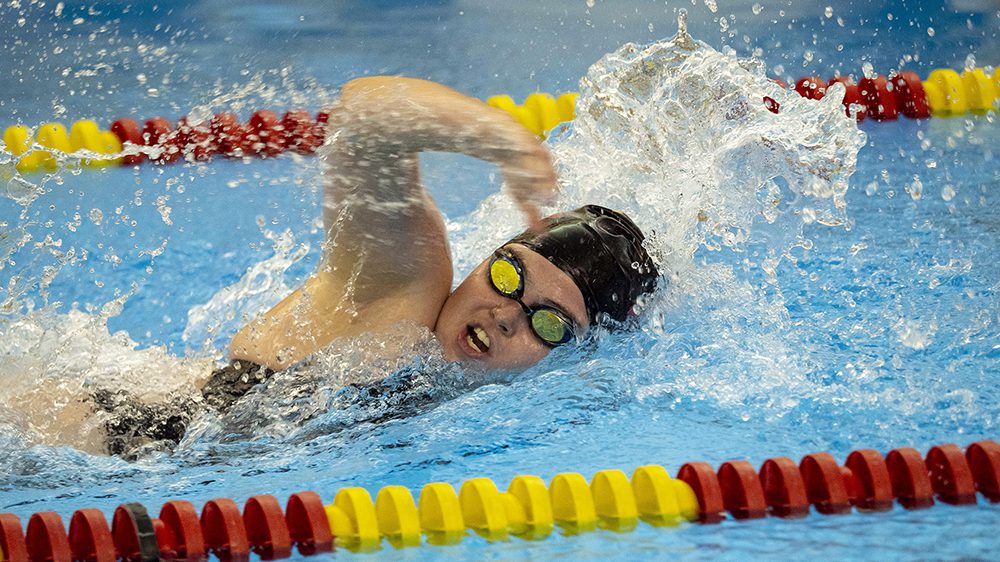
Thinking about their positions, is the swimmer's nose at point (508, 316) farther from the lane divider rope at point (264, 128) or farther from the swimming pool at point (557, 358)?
the lane divider rope at point (264, 128)

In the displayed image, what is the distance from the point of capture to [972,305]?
2.91 m

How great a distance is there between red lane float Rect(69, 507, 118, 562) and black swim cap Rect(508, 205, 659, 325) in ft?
3.17

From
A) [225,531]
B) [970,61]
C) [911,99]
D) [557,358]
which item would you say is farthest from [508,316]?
[970,61]

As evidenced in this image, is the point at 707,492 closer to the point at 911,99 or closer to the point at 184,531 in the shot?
the point at 184,531

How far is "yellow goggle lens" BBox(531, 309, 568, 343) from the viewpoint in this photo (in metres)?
2.27

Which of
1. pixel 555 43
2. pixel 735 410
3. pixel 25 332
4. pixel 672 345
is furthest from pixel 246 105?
pixel 735 410

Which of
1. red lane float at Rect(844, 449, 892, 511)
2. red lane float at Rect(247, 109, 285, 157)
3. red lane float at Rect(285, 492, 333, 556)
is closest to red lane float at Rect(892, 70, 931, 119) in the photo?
red lane float at Rect(247, 109, 285, 157)

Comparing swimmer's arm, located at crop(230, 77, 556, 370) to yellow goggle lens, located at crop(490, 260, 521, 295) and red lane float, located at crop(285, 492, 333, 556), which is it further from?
red lane float, located at crop(285, 492, 333, 556)

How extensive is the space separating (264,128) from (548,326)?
2516mm

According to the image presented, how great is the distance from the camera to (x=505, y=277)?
2.29 metres

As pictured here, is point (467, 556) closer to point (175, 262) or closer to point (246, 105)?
point (175, 262)

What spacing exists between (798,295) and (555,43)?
3.43 meters

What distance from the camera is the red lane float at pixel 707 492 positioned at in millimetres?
1887

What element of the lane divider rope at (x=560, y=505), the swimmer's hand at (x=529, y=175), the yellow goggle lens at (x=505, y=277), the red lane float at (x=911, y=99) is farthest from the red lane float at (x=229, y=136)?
the lane divider rope at (x=560, y=505)
